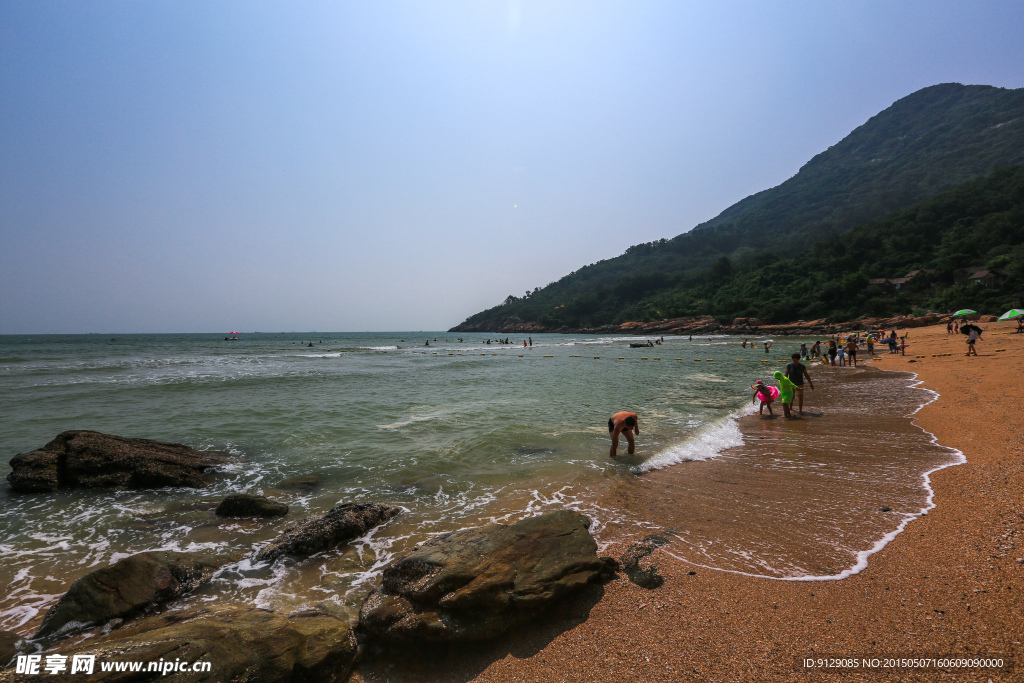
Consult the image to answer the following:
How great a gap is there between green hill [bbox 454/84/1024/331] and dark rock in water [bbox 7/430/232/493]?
105137mm

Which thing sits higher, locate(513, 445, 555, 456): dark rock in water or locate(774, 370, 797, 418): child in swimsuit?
locate(774, 370, 797, 418): child in swimsuit

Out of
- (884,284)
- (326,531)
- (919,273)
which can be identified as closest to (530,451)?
(326,531)

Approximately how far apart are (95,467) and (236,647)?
8104 millimetres

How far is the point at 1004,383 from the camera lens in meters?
12.6

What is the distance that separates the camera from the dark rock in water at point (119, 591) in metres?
3.82

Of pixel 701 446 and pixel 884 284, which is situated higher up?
pixel 884 284

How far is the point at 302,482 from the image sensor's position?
809 centimetres

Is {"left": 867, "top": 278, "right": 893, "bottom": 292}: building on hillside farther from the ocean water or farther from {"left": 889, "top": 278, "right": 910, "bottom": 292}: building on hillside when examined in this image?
the ocean water

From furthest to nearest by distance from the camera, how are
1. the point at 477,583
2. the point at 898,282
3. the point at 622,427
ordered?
the point at 898,282 → the point at 622,427 → the point at 477,583

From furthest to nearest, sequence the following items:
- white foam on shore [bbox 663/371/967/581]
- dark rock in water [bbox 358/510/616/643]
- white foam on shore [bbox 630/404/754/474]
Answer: white foam on shore [bbox 630/404/754/474]
white foam on shore [bbox 663/371/967/581]
dark rock in water [bbox 358/510/616/643]

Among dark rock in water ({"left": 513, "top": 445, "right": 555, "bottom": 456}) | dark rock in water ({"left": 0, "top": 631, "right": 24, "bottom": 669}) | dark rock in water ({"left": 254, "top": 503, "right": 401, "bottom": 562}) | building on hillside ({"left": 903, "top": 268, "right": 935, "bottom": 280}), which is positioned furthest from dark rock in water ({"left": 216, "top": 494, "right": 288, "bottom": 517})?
building on hillside ({"left": 903, "top": 268, "right": 935, "bottom": 280})

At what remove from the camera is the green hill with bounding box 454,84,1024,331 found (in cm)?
12606

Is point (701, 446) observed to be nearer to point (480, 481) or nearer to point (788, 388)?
point (788, 388)

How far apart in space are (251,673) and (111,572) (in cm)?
267
